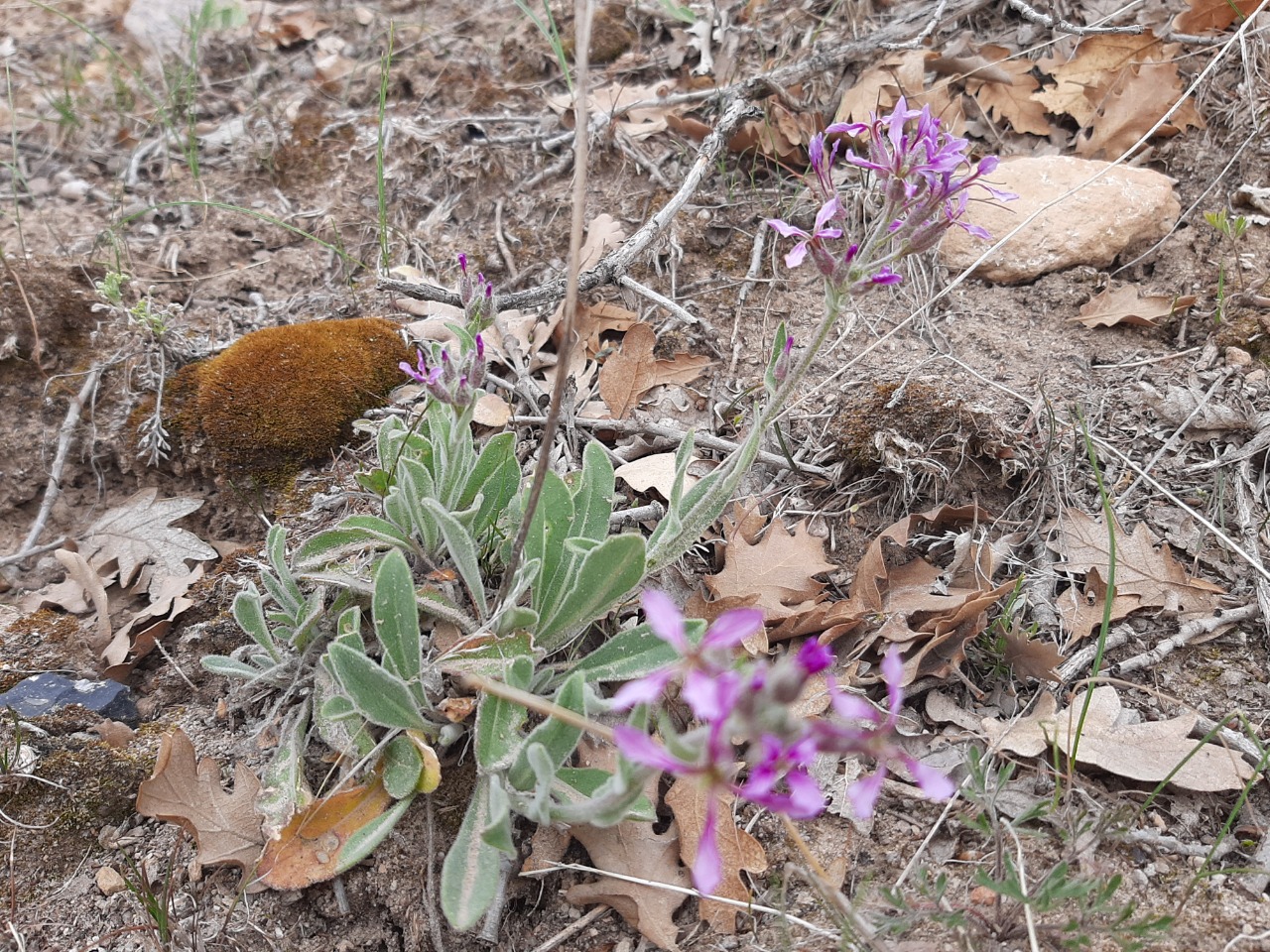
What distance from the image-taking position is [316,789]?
6.33ft

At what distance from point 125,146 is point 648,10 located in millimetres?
2361

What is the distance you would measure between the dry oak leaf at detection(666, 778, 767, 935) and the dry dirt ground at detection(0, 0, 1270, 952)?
4 centimetres

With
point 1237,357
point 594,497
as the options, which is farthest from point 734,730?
point 1237,357

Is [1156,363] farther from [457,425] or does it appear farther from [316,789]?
[316,789]

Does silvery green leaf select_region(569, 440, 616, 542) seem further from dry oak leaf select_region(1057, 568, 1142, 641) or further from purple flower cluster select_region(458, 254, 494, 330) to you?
dry oak leaf select_region(1057, 568, 1142, 641)

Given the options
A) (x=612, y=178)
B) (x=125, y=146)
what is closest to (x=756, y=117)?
(x=612, y=178)

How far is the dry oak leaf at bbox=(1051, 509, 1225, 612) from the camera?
6.76 feet

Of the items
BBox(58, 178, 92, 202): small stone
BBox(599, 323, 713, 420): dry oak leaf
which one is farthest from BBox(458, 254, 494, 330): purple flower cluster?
BBox(58, 178, 92, 202): small stone

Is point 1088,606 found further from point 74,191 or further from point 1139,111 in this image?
point 74,191

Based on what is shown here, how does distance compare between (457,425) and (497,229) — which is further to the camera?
(497,229)

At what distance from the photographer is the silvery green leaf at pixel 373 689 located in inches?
65.9

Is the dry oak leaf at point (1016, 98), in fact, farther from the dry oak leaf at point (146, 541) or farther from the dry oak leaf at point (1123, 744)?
the dry oak leaf at point (146, 541)

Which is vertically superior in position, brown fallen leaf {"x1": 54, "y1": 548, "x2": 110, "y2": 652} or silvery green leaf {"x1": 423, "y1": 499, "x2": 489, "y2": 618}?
silvery green leaf {"x1": 423, "y1": 499, "x2": 489, "y2": 618}

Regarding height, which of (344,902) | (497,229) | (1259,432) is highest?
(497,229)
